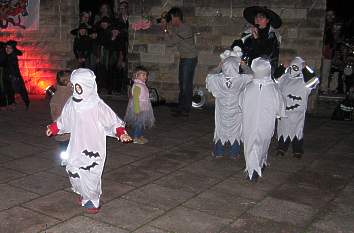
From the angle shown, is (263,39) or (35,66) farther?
(35,66)

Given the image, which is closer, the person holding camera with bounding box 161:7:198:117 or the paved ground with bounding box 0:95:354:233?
the paved ground with bounding box 0:95:354:233

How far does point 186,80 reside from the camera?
10.1 m

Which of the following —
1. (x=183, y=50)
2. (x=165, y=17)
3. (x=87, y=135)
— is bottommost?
(x=87, y=135)

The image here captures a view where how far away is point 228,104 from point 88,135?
2.66m

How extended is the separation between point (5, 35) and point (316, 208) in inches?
428

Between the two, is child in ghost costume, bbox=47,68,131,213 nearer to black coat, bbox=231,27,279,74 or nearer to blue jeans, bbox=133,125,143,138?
blue jeans, bbox=133,125,143,138

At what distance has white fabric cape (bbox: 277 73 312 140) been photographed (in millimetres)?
6984

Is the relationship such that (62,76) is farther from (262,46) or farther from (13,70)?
(13,70)

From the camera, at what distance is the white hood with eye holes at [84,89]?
15.5 ft

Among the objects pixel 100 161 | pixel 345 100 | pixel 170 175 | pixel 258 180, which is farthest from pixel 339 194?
pixel 345 100

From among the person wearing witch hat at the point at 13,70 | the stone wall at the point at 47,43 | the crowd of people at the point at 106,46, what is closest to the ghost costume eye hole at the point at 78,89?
the person wearing witch hat at the point at 13,70

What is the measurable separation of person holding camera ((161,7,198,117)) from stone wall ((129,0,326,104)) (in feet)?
4.05

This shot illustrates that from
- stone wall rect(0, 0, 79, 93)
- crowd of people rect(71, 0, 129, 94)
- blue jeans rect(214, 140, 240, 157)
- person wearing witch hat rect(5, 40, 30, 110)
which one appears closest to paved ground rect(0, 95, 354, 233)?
blue jeans rect(214, 140, 240, 157)

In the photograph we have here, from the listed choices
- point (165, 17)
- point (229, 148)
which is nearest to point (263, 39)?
point (229, 148)
